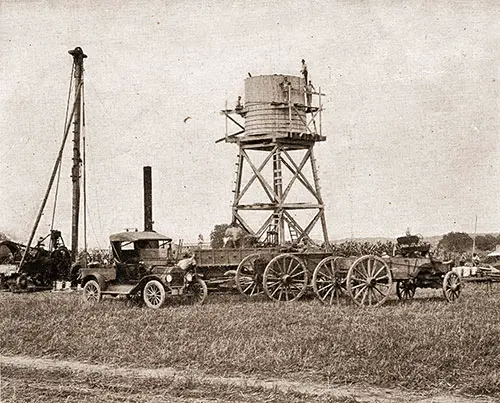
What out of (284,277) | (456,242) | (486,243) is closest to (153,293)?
(284,277)

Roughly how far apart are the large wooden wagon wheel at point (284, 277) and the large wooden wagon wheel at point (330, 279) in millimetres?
509

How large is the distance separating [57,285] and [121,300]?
23.6ft

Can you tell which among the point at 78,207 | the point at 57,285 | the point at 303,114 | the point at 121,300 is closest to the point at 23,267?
the point at 57,285

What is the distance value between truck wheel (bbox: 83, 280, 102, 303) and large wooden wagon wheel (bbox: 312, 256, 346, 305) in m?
5.93

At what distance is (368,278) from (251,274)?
3968mm

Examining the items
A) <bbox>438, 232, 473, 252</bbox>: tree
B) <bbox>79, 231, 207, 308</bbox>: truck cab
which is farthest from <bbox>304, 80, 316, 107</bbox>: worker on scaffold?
<bbox>438, 232, 473, 252</bbox>: tree

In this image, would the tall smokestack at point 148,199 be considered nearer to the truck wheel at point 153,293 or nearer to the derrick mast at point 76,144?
the derrick mast at point 76,144

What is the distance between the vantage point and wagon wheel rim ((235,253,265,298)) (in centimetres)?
1836

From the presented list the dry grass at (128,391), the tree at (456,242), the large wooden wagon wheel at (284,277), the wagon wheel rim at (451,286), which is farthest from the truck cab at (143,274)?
the tree at (456,242)

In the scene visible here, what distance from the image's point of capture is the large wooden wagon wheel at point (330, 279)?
17.0 m

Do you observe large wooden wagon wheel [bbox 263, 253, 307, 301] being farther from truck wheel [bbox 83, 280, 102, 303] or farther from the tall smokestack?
the tall smokestack

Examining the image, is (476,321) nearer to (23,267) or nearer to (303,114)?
(303,114)

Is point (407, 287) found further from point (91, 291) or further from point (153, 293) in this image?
point (91, 291)

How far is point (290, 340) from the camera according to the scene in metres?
10.8
